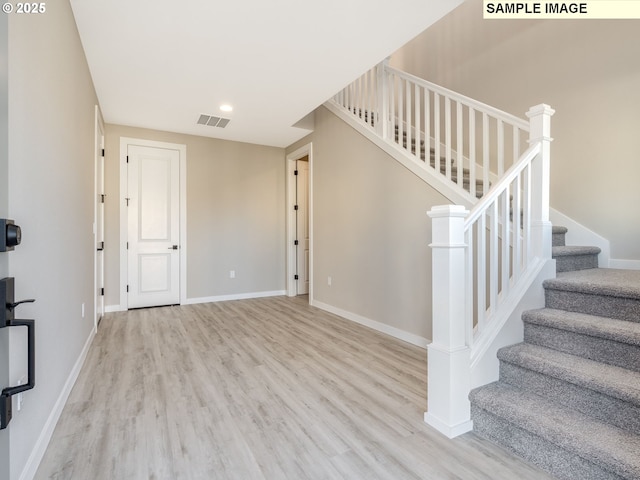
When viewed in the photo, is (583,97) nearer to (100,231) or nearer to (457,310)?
(457,310)

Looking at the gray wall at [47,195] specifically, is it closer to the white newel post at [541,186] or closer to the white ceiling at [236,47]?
the white ceiling at [236,47]

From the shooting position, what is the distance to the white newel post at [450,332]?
165 cm

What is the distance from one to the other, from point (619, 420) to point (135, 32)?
3.67 metres

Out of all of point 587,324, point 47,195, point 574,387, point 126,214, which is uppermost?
point 126,214

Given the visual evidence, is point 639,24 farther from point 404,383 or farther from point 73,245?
point 73,245

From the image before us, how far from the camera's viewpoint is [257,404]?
1987 mm

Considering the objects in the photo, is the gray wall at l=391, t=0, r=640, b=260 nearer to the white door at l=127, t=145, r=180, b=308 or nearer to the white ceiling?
the white ceiling

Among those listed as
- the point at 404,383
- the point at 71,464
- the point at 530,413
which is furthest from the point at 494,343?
the point at 71,464

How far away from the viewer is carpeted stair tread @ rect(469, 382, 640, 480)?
1.22 m

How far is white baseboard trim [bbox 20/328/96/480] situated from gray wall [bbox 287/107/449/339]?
2.67 metres

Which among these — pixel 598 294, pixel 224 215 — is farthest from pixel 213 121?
pixel 598 294

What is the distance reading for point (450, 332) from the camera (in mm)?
1656

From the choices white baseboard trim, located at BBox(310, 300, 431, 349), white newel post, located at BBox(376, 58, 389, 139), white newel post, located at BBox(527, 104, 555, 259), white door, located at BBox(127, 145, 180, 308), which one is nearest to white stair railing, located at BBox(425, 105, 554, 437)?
white newel post, located at BBox(527, 104, 555, 259)

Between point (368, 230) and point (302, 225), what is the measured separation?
82.6 inches
